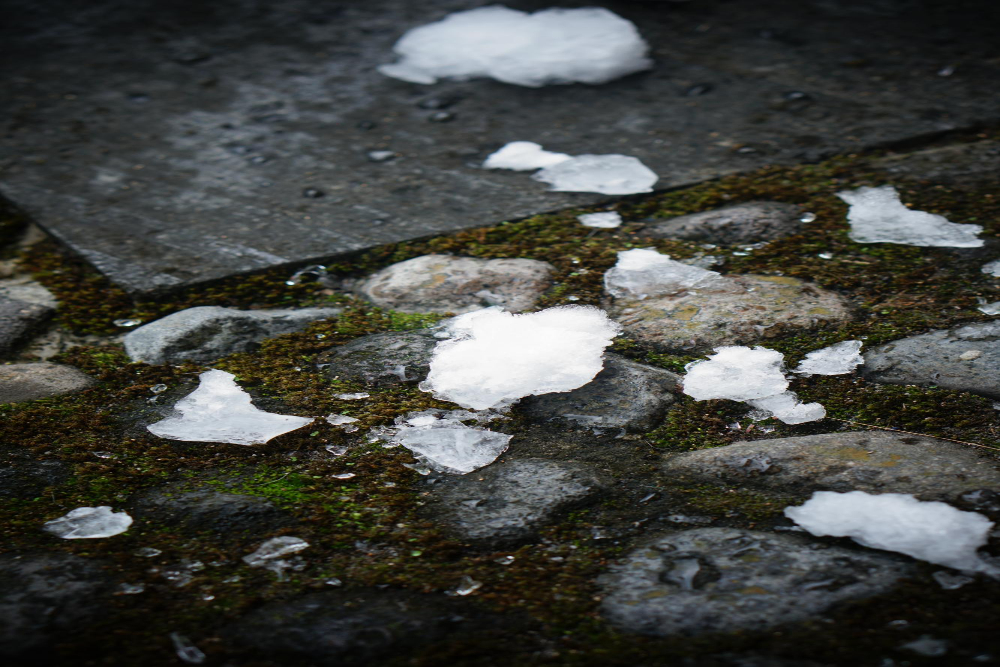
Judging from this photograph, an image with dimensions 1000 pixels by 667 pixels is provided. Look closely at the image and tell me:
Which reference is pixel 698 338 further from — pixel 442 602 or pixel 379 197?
pixel 379 197

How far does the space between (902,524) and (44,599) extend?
124cm

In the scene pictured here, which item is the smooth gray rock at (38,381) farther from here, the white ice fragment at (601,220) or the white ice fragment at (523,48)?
the white ice fragment at (523,48)

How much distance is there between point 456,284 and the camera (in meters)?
2.10

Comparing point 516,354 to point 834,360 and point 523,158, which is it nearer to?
point 834,360

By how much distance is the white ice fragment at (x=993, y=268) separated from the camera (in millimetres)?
1944

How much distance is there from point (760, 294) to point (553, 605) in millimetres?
1031

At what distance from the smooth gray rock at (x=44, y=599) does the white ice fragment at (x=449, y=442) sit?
559 millimetres

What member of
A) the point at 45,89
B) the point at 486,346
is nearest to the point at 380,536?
the point at 486,346

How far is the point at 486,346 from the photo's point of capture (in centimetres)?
186

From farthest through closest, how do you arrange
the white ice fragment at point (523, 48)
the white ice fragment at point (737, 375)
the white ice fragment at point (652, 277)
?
the white ice fragment at point (523, 48) < the white ice fragment at point (652, 277) < the white ice fragment at point (737, 375)

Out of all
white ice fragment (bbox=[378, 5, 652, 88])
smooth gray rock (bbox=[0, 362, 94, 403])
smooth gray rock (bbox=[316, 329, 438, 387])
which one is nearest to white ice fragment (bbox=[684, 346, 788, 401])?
Result: smooth gray rock (bbox=[316, 329, 438, 387])

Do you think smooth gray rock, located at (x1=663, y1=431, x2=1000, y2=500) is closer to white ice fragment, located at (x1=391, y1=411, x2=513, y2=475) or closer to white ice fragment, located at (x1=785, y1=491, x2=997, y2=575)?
white ice fragment, located at (x1=785, y1=491, x2=997, y2=575)

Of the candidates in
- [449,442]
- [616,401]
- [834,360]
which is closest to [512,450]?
[449,442]

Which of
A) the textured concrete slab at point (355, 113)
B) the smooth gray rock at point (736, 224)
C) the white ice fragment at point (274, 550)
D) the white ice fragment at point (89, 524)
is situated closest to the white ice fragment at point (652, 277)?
the smooth gray rock at point (736, 224)
